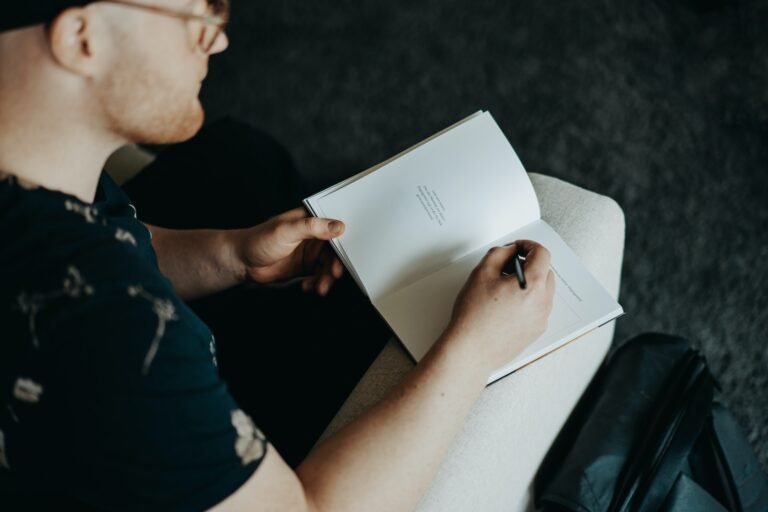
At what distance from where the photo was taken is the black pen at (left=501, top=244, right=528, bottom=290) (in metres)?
0.84

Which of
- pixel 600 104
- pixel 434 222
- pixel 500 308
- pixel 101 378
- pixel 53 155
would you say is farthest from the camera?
pixel 600 104

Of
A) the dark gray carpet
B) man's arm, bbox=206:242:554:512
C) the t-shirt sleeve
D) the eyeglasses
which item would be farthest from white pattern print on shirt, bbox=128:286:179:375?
the dark gray carpet

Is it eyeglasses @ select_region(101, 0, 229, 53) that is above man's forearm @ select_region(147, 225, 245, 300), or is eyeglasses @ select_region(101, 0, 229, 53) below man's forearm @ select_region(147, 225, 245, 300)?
above

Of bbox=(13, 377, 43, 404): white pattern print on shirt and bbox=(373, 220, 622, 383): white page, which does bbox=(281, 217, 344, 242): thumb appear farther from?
bbox=(13, 377, 43, 404): white pattern print on shirt

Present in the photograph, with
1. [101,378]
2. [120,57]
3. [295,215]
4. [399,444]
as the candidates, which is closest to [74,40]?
[120,57]

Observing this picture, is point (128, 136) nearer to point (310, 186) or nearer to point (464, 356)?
point (464, 356)

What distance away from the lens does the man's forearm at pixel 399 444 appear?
0.74m

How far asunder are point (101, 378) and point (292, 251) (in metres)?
0.46

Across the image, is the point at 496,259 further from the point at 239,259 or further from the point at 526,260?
the point at 239,259

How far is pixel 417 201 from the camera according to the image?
0.96 metres

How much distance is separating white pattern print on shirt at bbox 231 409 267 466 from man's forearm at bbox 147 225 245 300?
395mm

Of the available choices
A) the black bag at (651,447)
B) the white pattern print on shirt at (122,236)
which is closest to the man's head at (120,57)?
the white pattern print on shirt at (122,236)

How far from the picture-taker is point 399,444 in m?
0.76

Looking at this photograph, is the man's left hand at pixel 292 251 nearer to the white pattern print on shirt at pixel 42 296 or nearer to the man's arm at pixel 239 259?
the man's arm at pixel 239 259
